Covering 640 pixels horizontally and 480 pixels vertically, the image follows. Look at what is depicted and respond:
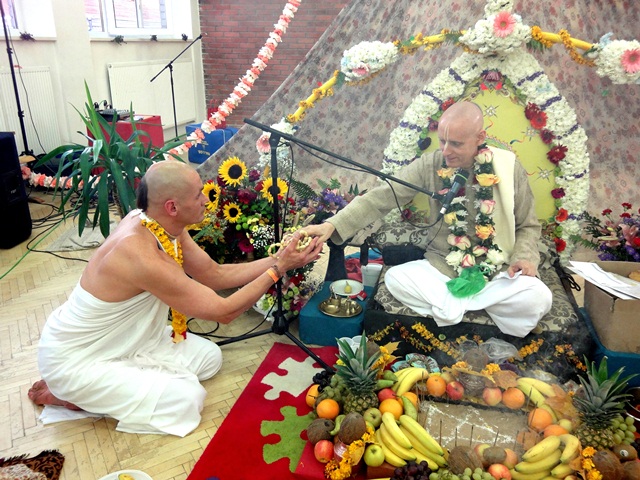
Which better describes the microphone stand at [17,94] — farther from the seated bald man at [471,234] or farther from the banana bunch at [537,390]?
the banana bunch at [537,390]

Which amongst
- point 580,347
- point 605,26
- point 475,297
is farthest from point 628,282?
point 605,26

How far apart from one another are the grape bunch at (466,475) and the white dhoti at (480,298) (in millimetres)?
1037

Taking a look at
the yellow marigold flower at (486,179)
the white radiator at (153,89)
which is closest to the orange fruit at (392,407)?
the yellow marigold flower at (486,179)

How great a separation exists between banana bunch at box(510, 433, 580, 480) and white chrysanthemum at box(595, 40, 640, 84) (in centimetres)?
264

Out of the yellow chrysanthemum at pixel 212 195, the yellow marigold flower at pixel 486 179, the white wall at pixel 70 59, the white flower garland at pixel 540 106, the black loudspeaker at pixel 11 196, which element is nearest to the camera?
the yellow marigold flower at pixel 486 179

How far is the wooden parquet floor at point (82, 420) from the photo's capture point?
8.52 ft

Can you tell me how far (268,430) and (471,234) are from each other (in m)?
1.74

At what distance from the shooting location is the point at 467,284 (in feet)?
10.3

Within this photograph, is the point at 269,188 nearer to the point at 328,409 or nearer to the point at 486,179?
the point at 486,179

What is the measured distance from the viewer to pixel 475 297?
314 centimetres

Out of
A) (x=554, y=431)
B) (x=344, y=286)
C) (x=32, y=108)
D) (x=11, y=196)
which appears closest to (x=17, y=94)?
(x=32, y=108)

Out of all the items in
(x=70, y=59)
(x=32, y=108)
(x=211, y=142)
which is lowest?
(x=211, y=142)

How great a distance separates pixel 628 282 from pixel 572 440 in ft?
4.12

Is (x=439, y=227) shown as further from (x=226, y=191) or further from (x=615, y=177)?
(x=615, y=177)
